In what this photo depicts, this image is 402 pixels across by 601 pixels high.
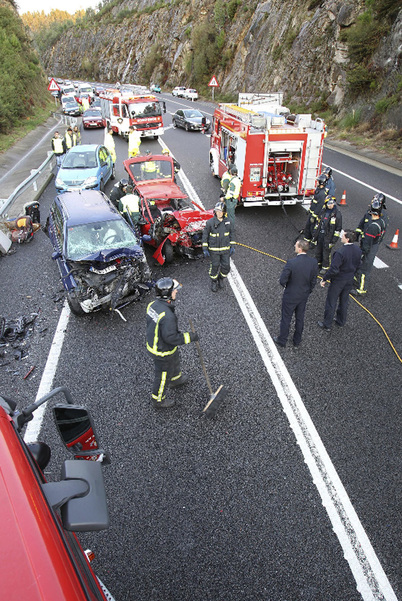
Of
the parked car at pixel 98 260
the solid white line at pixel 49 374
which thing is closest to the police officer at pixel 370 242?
the parked car at pixel 98 260

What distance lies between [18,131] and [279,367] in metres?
26.5

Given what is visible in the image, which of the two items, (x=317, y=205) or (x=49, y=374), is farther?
(x=317, y=205)

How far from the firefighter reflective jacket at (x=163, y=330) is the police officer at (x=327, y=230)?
4767 mm

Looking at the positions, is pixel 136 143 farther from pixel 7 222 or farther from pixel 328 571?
pixel 328 571

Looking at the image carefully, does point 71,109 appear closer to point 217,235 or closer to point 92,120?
point 92,120

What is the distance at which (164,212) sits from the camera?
9.57 m

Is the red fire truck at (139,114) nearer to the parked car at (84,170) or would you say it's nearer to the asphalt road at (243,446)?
the parked car at (84,170)

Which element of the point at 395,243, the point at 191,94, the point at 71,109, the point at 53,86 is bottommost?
the point at 395,243

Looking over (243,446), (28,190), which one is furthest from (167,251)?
(28,190)

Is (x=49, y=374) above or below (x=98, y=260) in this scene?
below

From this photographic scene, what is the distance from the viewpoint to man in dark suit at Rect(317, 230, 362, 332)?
6387 millimetres

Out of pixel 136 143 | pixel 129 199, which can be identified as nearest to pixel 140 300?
pixel 129 199

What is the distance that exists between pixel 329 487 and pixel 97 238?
587cm

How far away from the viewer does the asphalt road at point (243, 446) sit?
12.0 feet
